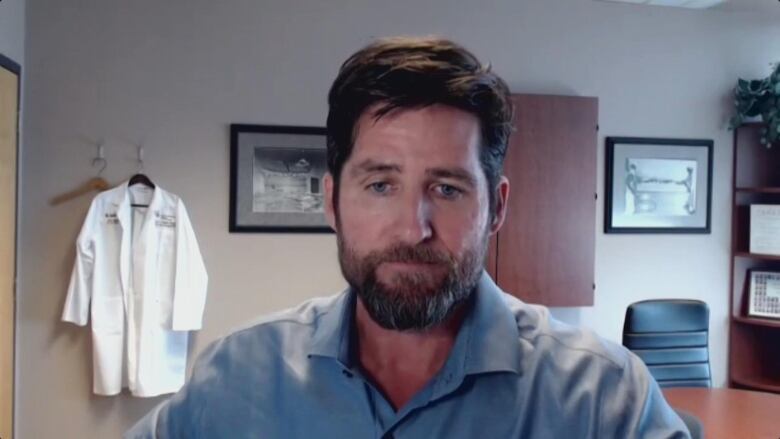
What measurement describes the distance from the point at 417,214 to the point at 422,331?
198mm

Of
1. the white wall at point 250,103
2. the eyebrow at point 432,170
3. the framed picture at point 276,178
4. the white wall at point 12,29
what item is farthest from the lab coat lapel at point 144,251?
the eyebrow at point 432,170

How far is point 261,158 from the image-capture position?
3303 millimetres

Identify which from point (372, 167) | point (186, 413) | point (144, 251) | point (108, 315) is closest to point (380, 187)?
point (372, 167)

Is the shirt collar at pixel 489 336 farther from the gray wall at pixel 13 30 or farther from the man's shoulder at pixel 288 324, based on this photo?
the gray wall at pixel 13 30

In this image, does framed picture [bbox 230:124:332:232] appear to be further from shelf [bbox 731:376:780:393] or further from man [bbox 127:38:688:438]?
shelf [bbox 731:376:780:393]

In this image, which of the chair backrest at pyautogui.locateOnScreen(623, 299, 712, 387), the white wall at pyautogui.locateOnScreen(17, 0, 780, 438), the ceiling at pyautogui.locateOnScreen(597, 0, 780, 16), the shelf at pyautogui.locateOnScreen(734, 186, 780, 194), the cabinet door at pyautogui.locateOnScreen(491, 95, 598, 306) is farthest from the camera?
the ceiling at pyautogui.locateOnScreen(597, 0, 780, 16)

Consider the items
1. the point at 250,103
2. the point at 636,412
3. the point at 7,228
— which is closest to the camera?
the point at 636,412

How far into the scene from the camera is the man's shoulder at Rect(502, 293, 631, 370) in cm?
93

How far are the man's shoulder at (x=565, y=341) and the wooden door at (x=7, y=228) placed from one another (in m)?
2.59

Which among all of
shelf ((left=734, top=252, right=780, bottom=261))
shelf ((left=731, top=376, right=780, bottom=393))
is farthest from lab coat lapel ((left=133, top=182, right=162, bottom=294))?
shelf ((left=731, top=376, right=780, bottom=393))

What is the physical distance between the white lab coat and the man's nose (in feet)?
7.90

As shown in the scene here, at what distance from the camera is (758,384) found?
3752 mm

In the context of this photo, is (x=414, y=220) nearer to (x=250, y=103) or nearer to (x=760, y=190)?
(x=250, y=103)

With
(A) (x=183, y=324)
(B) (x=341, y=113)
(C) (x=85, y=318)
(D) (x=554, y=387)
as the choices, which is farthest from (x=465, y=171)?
(C) (x=85, y=318)
